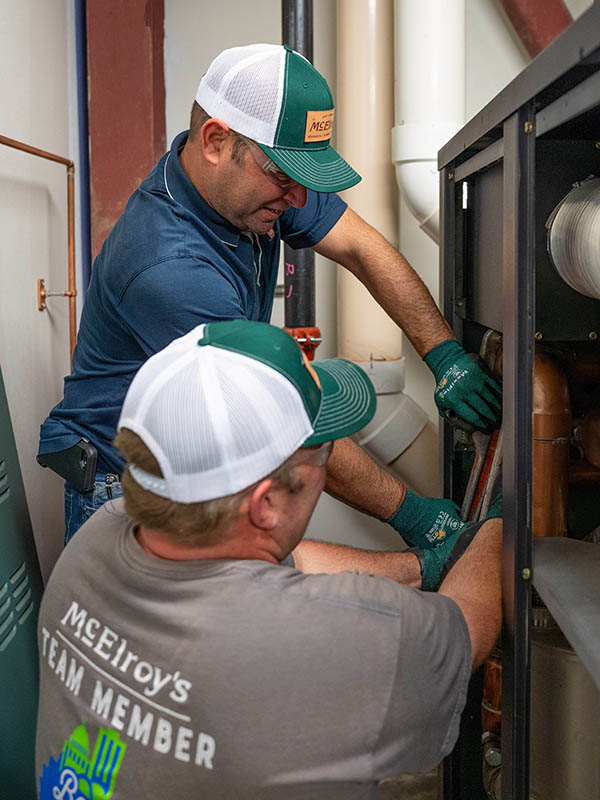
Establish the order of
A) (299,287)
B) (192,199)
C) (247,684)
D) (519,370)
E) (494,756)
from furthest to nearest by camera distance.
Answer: (299,287) → (192,199) → (494,756) → (519,370) → (247,684)

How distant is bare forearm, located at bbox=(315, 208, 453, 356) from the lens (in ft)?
4.83

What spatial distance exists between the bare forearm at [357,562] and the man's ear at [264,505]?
0.53 meters

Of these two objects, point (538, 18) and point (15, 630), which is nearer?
point (15, 630)

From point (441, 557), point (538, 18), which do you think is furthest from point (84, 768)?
point (538, 18)

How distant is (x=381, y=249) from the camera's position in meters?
1.61

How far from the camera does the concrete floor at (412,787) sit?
1.88 m

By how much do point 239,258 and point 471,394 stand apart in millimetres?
474

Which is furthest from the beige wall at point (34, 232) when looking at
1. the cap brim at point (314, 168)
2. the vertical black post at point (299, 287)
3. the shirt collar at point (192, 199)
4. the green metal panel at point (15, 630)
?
the cap brim at point (314, 168)

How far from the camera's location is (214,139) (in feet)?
4.42

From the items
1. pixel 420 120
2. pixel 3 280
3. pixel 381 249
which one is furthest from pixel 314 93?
pixel 3 280

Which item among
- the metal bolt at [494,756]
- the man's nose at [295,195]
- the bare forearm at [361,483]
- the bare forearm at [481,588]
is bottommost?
the metal bolt at [494,756]

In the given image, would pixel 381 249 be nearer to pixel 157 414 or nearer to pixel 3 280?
pixel 3 280

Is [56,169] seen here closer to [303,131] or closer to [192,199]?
[192,199]

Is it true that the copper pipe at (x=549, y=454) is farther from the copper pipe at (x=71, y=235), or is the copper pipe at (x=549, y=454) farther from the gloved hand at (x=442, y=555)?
the copper pipe at (x=71, y=235)
